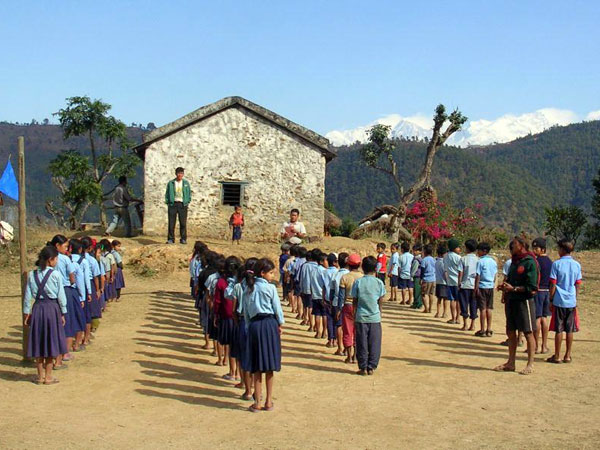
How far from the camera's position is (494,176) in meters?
68.8

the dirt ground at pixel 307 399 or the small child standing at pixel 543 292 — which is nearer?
the dirt ground at pixel 307 399

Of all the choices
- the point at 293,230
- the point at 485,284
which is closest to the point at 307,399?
the point at 485,284

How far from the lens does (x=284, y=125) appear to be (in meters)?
22.3

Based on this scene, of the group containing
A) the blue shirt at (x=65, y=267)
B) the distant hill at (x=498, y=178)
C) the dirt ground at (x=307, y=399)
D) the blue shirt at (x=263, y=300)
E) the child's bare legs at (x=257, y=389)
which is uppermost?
the distant hill at (x=498, y=178)

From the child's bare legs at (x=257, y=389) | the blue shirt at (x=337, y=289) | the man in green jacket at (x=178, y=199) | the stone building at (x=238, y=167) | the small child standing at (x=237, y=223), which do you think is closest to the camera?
the child's bare legs at (x=257, y=389)

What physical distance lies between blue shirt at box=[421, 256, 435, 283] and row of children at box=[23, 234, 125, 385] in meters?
6.97

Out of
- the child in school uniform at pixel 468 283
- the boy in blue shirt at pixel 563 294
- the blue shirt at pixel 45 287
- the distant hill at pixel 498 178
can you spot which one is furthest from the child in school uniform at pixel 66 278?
the distant hill at pixel 498 178

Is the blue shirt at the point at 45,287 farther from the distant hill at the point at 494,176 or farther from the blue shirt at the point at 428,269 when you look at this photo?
the distant hill at the point at 494,176

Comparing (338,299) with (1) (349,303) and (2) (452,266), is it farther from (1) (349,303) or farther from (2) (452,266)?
(2) (452,266)

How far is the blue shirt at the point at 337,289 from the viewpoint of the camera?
1048 cm

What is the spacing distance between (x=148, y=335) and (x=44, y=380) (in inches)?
136

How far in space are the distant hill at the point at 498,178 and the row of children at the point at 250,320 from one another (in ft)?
153

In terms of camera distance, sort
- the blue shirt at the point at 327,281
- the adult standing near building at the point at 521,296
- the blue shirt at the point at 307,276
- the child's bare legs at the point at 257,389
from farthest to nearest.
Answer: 1. the blue shirt at the point at 307,276
2. the blue shirt at the point at 327,281
3. the adult standing near building at the point at 521,296
4. the child's bare legs at the point at 257,389

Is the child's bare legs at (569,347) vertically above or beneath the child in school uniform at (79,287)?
beneath
